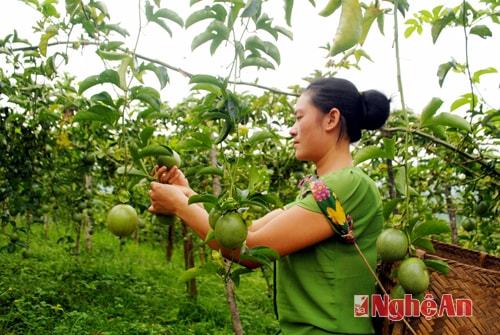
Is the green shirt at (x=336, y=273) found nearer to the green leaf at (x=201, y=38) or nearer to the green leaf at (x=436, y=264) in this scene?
the green leaf at (x=436, y=264)

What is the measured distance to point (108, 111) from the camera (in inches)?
45.6

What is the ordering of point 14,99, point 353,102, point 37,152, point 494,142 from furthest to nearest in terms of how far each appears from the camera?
point 37,152, point 14,99, point 494,142, point 353,102

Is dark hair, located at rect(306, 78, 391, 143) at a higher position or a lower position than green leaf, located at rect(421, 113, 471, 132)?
higher

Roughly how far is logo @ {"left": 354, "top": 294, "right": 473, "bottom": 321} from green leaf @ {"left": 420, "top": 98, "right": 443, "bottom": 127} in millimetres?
445

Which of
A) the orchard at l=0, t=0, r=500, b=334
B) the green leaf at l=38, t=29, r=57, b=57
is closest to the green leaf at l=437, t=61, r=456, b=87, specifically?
the orchard at l=0, t=0, r=500, b=334

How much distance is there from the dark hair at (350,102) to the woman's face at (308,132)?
0.08 ft

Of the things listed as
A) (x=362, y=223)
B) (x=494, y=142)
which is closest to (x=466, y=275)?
(x=362, y=223)

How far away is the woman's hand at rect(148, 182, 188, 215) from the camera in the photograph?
1.25 metres

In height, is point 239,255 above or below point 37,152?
below

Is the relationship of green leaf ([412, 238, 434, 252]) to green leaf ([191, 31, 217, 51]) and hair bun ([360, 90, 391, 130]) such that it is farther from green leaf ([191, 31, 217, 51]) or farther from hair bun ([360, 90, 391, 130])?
green leaf ([191, 31, 217, 51])

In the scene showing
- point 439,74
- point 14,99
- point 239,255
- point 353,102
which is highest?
point 14,99

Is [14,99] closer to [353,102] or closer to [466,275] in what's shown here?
[353,102]

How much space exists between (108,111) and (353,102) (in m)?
0.70

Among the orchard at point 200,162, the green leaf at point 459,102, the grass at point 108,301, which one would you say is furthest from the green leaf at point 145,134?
the grass at point 108,301
